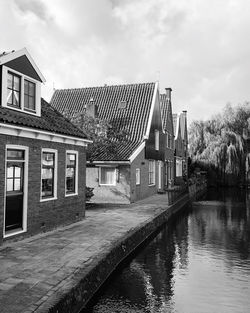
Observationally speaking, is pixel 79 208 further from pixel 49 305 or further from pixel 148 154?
pixel 148 154

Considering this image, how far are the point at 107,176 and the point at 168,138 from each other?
41.1 ft

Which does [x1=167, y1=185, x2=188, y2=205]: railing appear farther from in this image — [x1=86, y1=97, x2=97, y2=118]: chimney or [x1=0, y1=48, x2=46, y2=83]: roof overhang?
[x1=0, y1=48, x2=46, y2=83]: roof overhang

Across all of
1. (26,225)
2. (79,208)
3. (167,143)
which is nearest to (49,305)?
(26,225)

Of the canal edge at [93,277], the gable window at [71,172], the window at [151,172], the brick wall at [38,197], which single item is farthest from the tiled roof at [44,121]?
the window at [151,172]

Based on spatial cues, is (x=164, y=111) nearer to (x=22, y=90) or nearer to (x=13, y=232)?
(x=22, y=90)

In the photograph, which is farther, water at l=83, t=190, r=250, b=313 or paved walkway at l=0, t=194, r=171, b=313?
water at l=83, t=190, r=250, b=313

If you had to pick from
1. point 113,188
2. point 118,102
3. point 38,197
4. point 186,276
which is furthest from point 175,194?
point 186,276

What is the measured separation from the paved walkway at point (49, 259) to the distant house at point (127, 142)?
5956mm

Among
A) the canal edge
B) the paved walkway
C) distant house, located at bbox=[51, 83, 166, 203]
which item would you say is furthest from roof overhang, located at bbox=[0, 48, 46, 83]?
→ distant house, located at bbox=[51, 83, 166, 203]

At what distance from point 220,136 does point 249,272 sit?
32.1 metres

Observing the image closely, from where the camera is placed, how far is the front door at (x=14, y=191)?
31.4ft

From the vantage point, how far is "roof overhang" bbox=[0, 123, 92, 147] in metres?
9.14

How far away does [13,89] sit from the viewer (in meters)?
10.4

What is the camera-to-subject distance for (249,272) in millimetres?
9531
